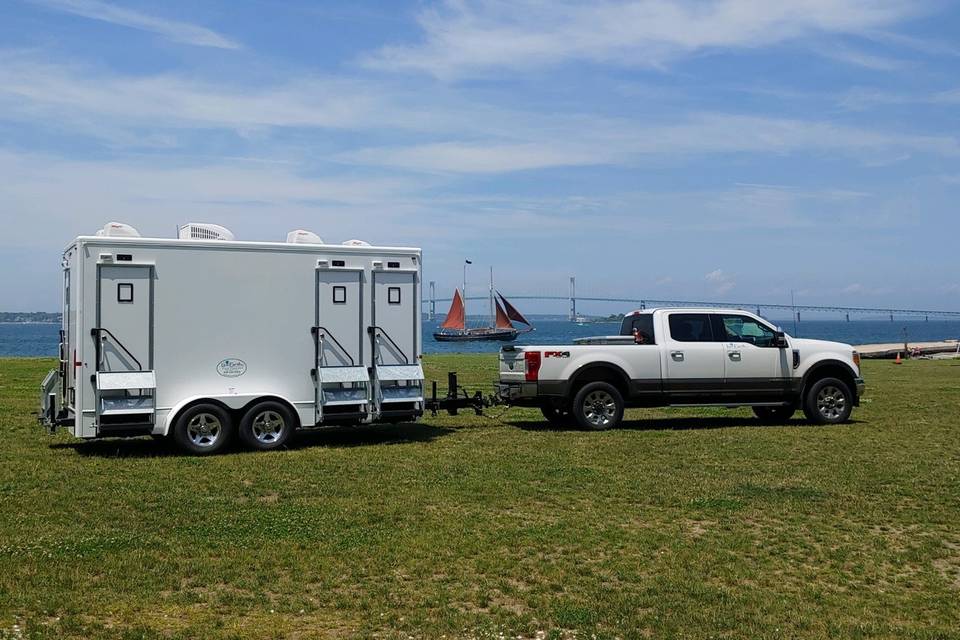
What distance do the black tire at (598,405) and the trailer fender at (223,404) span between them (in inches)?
190

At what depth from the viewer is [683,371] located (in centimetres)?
1717

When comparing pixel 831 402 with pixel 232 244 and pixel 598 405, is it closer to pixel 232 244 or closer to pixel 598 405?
pixel 598 405

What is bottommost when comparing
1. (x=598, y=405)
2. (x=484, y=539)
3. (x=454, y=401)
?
(x=484, y=539)

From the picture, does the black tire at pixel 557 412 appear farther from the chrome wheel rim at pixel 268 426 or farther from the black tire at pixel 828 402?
the chrome wheel rim at pixel 268 426

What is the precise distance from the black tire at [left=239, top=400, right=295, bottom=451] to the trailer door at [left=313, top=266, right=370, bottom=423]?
19.7 inches

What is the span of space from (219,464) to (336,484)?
221 cm

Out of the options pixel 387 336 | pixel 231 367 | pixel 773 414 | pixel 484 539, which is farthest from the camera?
pixel 773 414

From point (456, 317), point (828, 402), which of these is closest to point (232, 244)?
point (828, 402)

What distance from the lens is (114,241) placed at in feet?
43.6

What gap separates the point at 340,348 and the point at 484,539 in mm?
6518

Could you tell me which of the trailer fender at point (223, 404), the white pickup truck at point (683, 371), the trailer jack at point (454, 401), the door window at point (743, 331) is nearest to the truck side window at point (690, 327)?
the white pickup truck at point (683, 371)

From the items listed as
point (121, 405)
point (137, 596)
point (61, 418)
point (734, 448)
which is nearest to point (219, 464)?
point (121, 405)

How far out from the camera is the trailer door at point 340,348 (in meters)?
14.5

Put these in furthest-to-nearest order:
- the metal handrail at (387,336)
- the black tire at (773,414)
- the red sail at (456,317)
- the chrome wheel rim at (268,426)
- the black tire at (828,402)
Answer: the red sail at (456,317), the black tire at (773,414), the black tire at (828,402), the metal handrail at (387,336), the chrome wheel rim at (268,426)
